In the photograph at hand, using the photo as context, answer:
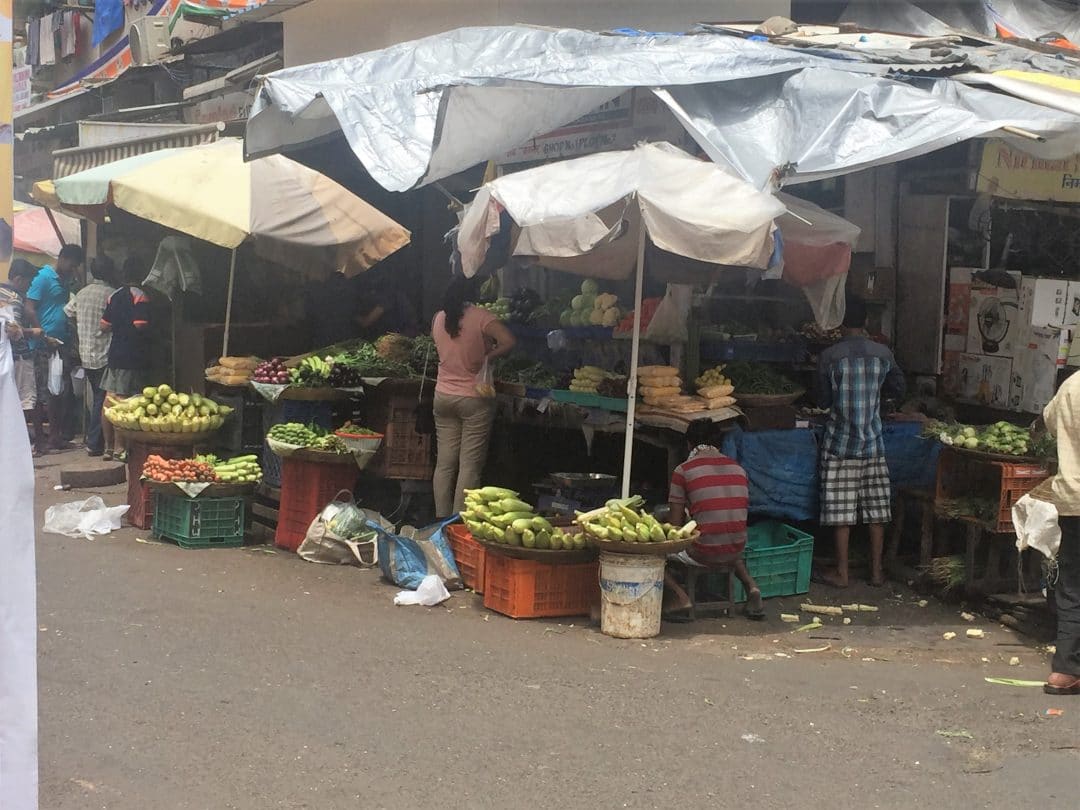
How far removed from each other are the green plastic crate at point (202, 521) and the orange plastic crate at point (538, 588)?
2.76m

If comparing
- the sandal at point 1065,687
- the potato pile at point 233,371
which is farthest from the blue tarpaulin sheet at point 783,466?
the potato pile at point 233,371

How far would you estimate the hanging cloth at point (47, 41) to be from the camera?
77.1 feet

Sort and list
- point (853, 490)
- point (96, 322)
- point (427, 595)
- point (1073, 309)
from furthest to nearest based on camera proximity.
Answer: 1. point (96, 322)
2. point (1073, 309)
3. point (853, 490)
4. point (427, 595)

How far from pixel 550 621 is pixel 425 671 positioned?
1375 mm

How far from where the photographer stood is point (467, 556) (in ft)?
28.6

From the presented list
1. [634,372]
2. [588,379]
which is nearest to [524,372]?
[588,379]

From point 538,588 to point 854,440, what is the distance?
2627 millimetres

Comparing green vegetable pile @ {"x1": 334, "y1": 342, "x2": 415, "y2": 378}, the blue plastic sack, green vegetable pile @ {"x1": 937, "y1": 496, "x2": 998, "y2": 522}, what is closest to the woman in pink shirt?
the blue plastic sack

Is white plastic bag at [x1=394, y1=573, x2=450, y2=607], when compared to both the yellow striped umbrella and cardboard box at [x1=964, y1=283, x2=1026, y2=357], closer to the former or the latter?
the yellow striped umbrella

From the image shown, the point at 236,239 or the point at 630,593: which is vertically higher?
the point at 236,239

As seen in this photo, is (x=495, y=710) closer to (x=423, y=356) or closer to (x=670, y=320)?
(x=670, y=320)

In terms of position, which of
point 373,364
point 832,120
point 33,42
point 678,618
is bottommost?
point 678,618

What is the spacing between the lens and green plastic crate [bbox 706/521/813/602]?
855cm

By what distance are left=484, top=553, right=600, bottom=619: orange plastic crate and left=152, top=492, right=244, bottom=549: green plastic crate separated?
2.76m
